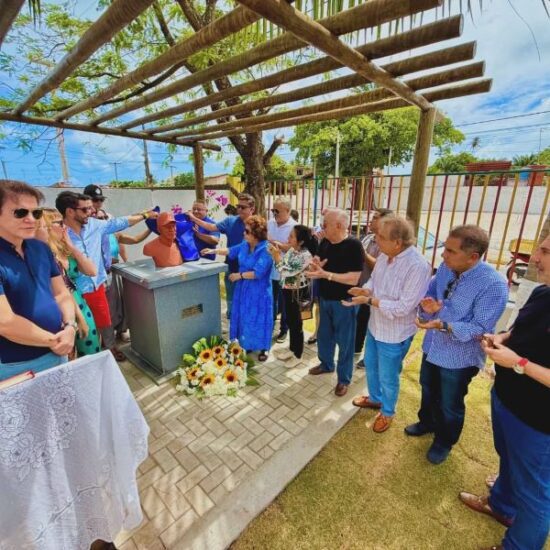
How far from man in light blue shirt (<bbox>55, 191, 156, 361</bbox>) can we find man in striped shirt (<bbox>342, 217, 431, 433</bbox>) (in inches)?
101

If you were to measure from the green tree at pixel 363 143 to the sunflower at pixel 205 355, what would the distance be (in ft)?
67.1

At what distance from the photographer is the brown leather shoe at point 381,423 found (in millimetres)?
2770

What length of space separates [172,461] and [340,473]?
133 cm

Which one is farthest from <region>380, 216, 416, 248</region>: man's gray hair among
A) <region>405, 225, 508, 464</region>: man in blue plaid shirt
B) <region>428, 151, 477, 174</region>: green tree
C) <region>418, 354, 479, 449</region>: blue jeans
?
<region>428, 151, 477, 174</region>: green tree

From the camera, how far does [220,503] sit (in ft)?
6.97

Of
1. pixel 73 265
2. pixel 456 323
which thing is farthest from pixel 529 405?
pixel 73 265

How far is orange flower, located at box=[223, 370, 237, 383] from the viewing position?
3348 mm

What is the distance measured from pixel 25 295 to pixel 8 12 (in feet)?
4.95

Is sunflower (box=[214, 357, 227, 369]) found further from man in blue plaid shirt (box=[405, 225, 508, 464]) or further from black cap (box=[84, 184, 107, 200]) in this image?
black cap (box=[84, 184, 107, 200])

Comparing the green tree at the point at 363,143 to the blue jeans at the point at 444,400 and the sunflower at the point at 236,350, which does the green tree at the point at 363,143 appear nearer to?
the sunflower at the point at 236,350

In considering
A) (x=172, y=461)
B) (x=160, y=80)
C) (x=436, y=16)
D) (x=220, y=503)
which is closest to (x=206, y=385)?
(x=172, y=461)

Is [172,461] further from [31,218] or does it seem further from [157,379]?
[31,218]

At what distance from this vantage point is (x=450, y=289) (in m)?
2.20

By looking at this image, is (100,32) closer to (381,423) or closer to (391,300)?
(391,300)
